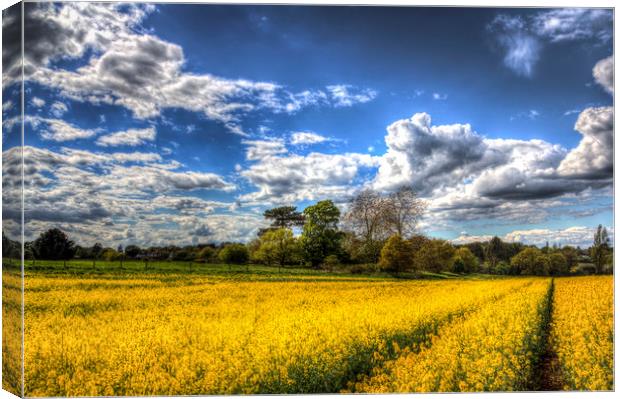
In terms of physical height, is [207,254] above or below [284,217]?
below

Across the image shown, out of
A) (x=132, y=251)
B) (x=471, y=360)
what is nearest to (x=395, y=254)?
(x=471, y=360)

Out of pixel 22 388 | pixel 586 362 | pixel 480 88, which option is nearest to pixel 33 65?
pixel 22 388

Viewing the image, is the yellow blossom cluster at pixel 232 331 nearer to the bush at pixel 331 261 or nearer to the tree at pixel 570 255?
the bush at pixel 331 261

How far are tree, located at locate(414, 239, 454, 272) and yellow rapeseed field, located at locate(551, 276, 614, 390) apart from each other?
2102 mm

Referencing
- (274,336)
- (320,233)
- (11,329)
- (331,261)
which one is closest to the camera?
(11,329)

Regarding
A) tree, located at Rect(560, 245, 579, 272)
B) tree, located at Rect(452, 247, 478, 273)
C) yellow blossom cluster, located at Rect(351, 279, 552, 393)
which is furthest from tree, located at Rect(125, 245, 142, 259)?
tree, located at Rect(560, 245, 579, 272)

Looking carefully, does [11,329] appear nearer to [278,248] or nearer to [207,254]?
[207,254]

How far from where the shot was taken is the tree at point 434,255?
9422mm

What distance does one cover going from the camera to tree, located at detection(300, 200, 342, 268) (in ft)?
28.8

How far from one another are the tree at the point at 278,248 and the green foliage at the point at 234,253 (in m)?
0.20

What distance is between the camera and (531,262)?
9430 millimetres

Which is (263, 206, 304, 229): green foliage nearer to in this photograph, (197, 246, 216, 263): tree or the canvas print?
the canvas print

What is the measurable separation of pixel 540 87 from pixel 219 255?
572 cm

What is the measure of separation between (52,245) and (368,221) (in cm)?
474
